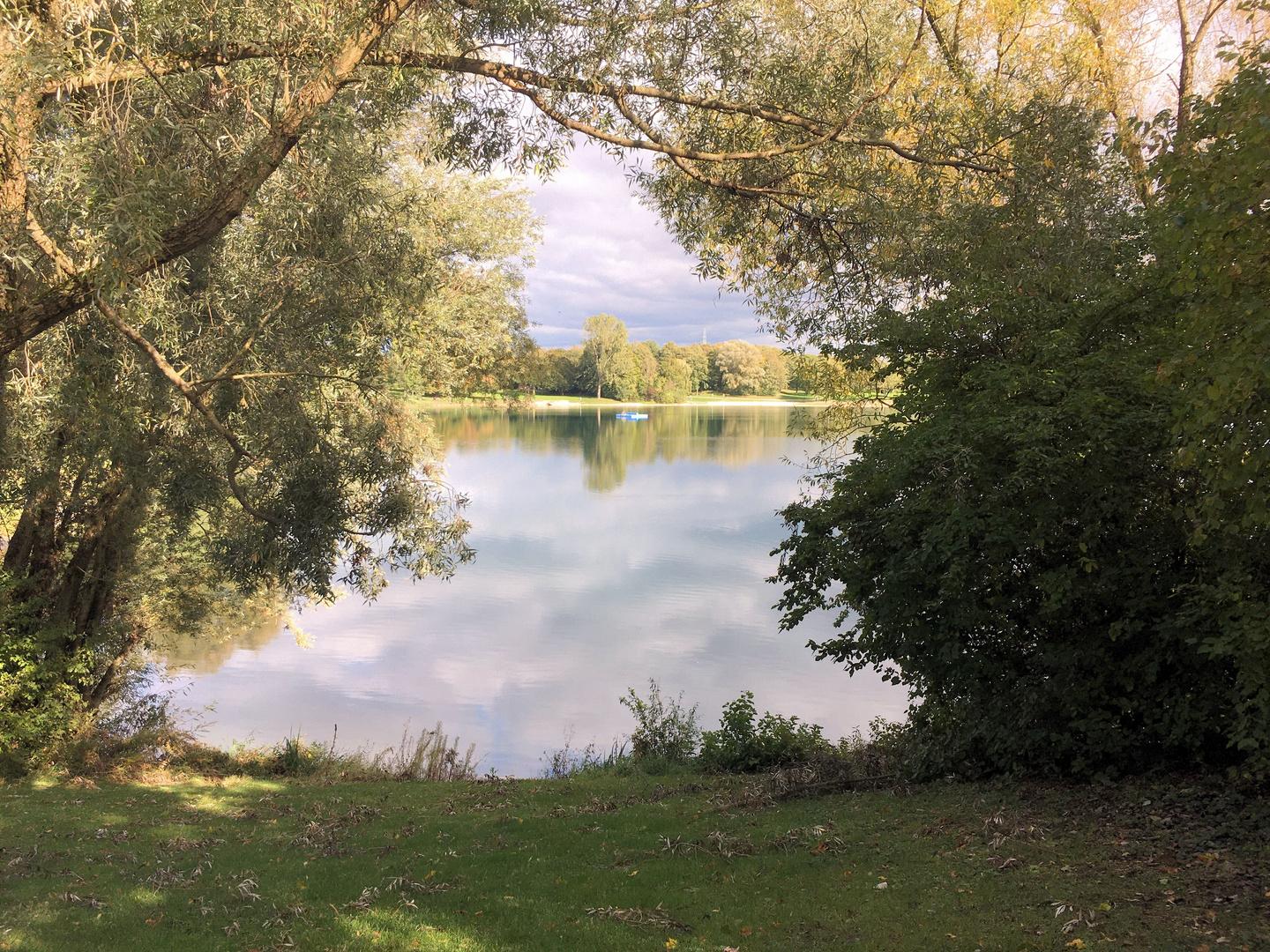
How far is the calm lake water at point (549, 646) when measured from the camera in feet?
52.8

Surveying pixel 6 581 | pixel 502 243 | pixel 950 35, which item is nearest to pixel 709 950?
pixel 6 581

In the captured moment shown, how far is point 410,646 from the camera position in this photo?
2073 centimetres

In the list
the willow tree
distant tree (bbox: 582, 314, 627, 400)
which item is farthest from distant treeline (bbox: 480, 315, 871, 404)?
the willow tree

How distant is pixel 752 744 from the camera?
10.7 metres

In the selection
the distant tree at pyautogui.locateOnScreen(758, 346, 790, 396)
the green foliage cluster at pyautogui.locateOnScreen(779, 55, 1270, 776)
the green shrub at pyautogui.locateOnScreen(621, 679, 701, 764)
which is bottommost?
the green shrub at pyautogui.locateOnScreen(621, 679, 701, 764)

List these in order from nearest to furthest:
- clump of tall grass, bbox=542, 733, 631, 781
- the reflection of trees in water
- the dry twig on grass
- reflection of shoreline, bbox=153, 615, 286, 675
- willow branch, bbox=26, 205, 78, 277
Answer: willow branch, bbox=26, 205, 78, 277
the dry twig on grass
clump of tall grass, bbox=542, 733, 631, 781
reflection of shoreline, bbox=153, 615, 286, 675
the reflection of trees in water

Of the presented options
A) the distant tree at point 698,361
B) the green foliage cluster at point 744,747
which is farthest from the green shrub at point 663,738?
the distant tree at point 698,361

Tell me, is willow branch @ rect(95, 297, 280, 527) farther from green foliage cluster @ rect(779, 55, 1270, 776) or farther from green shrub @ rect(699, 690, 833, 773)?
green shrub @ rect(699, 690, 833, 773)

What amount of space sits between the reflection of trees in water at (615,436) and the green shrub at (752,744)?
105 ft

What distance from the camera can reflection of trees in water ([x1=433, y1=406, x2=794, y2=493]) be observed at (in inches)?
2143

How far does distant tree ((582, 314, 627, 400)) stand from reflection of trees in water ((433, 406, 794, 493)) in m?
5.78

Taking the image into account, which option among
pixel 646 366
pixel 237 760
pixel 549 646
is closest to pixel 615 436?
pixel 646 366

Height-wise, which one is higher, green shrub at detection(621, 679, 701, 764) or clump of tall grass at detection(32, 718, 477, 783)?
green shrub at detection(621, 679, 701, 764)

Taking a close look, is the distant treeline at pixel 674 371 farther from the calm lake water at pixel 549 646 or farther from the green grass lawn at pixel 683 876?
the green grass lawn at pixel 683 876
